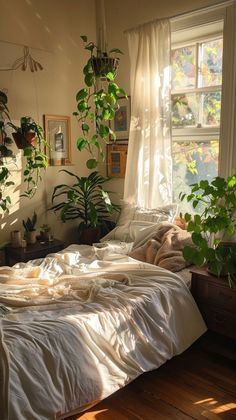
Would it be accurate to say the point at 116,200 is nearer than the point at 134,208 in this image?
No

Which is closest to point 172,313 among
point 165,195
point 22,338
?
point 22,338

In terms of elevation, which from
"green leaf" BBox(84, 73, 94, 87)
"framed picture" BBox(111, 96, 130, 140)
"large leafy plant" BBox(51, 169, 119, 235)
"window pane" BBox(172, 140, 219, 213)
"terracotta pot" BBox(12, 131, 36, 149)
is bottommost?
"large leafy plant" BBox(51, 169, 119, 235)

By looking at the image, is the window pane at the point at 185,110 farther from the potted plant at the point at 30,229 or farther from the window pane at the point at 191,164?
the potted plant at the point at 30,229

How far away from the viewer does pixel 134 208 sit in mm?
3189

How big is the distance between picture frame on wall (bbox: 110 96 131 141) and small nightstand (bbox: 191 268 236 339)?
5.41 feet

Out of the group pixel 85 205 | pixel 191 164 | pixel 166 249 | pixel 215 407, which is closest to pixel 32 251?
pixel 85 205

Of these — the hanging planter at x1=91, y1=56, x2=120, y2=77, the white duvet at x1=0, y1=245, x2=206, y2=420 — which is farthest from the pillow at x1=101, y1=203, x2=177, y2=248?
the hanging planter at x1=91, y1=56, x2=120, y2=77

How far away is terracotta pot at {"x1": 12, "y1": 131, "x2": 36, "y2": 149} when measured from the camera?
296cm

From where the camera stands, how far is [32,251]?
117 inches

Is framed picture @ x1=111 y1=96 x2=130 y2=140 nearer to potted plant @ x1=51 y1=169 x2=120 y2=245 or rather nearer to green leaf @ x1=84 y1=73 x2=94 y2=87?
potted plant @ x1=51 y1=169 x2=120 y2=245

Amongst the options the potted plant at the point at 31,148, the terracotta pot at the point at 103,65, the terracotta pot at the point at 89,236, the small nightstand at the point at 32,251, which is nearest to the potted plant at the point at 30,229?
the small nightstand at the point at 32,251

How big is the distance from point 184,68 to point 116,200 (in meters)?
1.40

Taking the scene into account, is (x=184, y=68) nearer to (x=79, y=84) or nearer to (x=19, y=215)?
(x=79, y=84)

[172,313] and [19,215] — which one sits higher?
[19,215]
